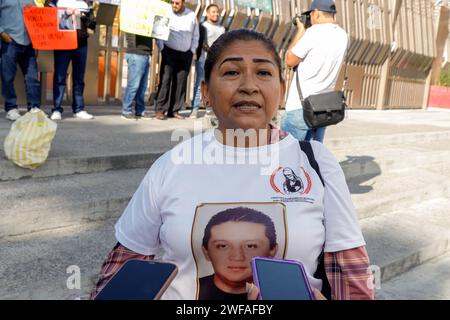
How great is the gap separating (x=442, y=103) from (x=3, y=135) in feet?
50.6

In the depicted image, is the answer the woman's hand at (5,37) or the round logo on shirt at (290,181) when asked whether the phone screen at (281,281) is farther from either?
the woman's hand at (5,37)

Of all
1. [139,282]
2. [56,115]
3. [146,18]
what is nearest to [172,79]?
[146,18]

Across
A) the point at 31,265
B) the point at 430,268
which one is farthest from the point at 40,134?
the point at 430,268

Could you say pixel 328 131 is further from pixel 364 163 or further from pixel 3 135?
pixel 3 135

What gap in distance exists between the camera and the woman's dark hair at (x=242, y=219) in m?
1.48

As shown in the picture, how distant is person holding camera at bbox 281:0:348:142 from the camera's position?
12.3 feet

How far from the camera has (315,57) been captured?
3.78m

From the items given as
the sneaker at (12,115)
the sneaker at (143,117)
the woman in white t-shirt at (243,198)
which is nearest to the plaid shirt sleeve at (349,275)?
the woman in white t-shirt at (243,198)

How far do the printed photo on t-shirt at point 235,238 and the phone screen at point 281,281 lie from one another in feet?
0.71

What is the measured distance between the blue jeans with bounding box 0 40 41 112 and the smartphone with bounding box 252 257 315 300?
4761 millimetres

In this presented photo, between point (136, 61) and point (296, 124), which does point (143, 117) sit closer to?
point (136, 61)

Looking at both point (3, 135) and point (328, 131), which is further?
point (328, 131)

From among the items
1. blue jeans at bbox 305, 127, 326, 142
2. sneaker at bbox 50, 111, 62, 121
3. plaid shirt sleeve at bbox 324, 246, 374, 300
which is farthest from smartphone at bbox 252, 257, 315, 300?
sneaker at bbox 50, 111, 62, 121

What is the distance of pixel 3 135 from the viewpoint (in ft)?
14.3
